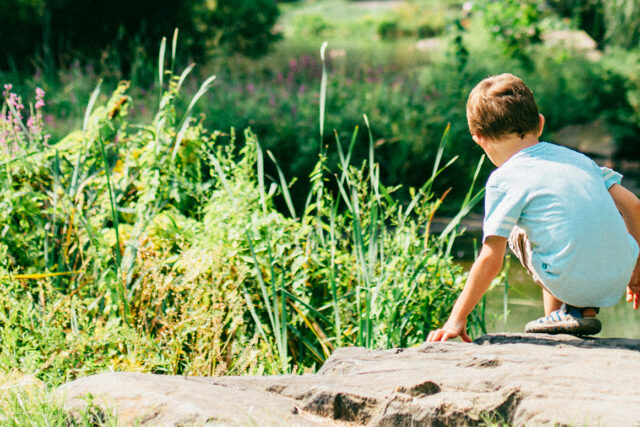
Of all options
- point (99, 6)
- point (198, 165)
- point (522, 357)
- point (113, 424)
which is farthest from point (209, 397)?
point (99, 6)

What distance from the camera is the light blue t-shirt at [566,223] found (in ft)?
8.20

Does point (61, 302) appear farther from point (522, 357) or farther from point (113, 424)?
point (522, 357)

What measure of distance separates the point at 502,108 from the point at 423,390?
1014 millimetres

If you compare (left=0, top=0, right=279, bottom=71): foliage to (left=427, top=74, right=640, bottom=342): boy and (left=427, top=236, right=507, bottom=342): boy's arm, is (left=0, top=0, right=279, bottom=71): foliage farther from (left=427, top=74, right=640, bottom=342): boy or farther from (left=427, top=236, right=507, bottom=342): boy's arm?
(left=427, top=236, right=507, bottom=342): boy's arm

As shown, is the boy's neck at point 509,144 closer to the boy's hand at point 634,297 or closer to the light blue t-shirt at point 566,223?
the light blue t-shirt at point 566,223

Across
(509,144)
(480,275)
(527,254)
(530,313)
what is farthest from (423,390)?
(530,313)

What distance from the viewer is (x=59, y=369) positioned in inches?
121

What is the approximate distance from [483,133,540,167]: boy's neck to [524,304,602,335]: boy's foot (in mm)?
576

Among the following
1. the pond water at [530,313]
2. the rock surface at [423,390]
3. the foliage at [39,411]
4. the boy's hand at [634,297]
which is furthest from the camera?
the pond water at [530,313]

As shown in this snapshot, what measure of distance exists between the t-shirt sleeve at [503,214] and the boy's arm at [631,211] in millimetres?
481

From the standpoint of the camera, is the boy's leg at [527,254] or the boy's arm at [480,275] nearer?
the boy's arm at [480,275]

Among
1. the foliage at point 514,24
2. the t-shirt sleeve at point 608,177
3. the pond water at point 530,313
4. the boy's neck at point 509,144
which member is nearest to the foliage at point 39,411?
the boy's neck at point 509,144

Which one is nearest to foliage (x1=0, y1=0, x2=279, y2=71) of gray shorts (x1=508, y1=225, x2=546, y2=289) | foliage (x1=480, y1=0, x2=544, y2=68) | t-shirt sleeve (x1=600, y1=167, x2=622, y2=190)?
foliage (x1=480, y1=0, x2=544, y2=68)

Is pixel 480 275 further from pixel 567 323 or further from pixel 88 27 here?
pixel 88 27
